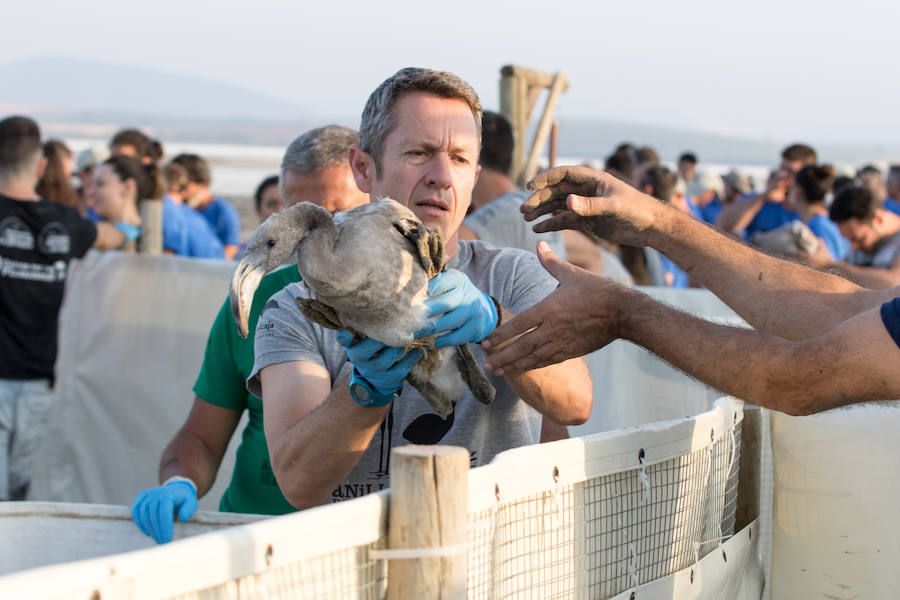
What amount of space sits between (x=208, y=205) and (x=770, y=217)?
21.2 feet

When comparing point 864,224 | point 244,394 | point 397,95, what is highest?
point 397,95

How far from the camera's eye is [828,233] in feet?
30.8

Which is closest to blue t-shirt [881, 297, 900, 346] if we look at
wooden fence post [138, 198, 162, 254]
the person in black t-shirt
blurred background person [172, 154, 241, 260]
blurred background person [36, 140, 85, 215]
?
the person in black t-shirt

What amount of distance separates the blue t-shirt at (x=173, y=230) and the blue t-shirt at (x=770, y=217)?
21.3 ft

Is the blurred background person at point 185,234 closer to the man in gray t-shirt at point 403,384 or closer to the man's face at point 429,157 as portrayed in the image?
the man in gray t-shirt at point 403,384

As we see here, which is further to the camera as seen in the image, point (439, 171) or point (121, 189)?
point (121, 189)

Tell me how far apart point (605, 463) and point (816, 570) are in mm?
1462

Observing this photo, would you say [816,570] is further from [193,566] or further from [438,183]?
[193,566]

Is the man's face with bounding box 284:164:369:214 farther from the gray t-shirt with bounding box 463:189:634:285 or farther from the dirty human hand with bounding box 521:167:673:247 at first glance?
the gray t-shirt with bounding box 463:189:634:285

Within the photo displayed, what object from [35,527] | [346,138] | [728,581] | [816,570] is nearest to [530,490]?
[728,581]

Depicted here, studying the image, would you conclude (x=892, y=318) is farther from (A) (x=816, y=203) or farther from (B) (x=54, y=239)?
(A) (x=816, y=203)

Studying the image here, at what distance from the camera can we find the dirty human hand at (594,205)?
9.48 feet

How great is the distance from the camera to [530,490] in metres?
2.33

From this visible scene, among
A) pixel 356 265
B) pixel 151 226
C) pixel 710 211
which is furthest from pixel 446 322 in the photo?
pixel 710 211
